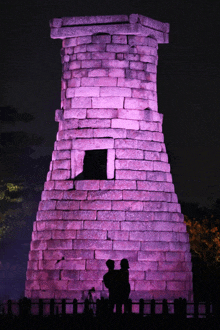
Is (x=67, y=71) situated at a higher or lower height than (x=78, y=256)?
higher

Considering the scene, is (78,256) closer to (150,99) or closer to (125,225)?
(125,225)

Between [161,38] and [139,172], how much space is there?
4908 millimetres

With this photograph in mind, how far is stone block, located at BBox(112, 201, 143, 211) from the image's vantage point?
20.9 m

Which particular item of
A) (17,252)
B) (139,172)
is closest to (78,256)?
(139,172)

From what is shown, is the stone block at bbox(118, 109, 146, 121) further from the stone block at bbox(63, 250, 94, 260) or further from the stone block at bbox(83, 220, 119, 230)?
the stone block at bbox(63, 250, 94, 260)

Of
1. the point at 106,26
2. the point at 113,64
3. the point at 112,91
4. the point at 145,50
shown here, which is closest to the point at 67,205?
the point at 112,91

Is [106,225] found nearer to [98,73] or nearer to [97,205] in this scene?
[97,205]

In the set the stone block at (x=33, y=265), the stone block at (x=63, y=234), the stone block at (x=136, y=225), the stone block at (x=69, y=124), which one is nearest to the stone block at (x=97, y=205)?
the stone block at (x=136, y=225)

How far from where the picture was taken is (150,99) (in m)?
22.1

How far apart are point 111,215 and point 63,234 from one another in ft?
5.52

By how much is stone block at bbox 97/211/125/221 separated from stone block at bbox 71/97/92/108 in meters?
3.61

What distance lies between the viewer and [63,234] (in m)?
21.1

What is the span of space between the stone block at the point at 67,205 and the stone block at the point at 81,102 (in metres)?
3.23

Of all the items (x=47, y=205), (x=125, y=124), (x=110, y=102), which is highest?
(x=110, y=102)
